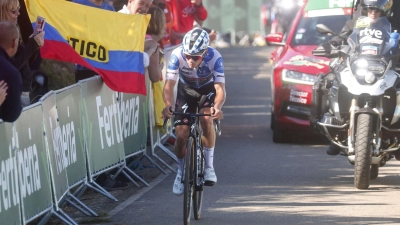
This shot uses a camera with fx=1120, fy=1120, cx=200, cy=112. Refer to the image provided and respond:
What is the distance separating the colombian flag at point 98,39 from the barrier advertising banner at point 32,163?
7.46ft

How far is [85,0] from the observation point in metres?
13.0

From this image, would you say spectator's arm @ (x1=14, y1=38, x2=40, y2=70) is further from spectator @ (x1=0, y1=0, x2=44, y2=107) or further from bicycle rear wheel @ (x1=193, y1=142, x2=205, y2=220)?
bicycle rear wheel @ (x1=193, y1=142, x2=205, y2=220)

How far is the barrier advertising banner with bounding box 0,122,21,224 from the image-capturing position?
8.19 m

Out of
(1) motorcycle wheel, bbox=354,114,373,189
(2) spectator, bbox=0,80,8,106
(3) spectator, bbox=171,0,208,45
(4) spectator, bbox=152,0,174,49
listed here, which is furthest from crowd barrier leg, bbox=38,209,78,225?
(3) spectator, bbox=171,0,208,45

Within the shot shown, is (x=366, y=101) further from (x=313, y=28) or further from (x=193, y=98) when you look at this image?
(x=313, y=28)

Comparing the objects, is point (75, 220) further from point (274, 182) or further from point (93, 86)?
point (274, 182)

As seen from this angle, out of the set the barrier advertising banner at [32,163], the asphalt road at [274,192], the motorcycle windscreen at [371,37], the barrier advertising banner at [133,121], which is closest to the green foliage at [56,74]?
the asphalt road at [274,192]

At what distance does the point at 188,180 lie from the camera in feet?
31.6

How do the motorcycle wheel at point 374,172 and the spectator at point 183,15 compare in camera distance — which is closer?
the motorcycle wheel at point 374,172

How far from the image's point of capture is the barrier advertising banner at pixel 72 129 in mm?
10258

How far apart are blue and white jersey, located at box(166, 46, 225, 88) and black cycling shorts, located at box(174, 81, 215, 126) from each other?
0.05 meters

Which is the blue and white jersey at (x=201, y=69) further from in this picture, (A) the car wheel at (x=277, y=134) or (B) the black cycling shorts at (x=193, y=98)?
(A) the car wheel at (x=277, y=134)

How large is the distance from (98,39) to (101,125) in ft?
3.93

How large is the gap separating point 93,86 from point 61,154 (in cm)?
153
